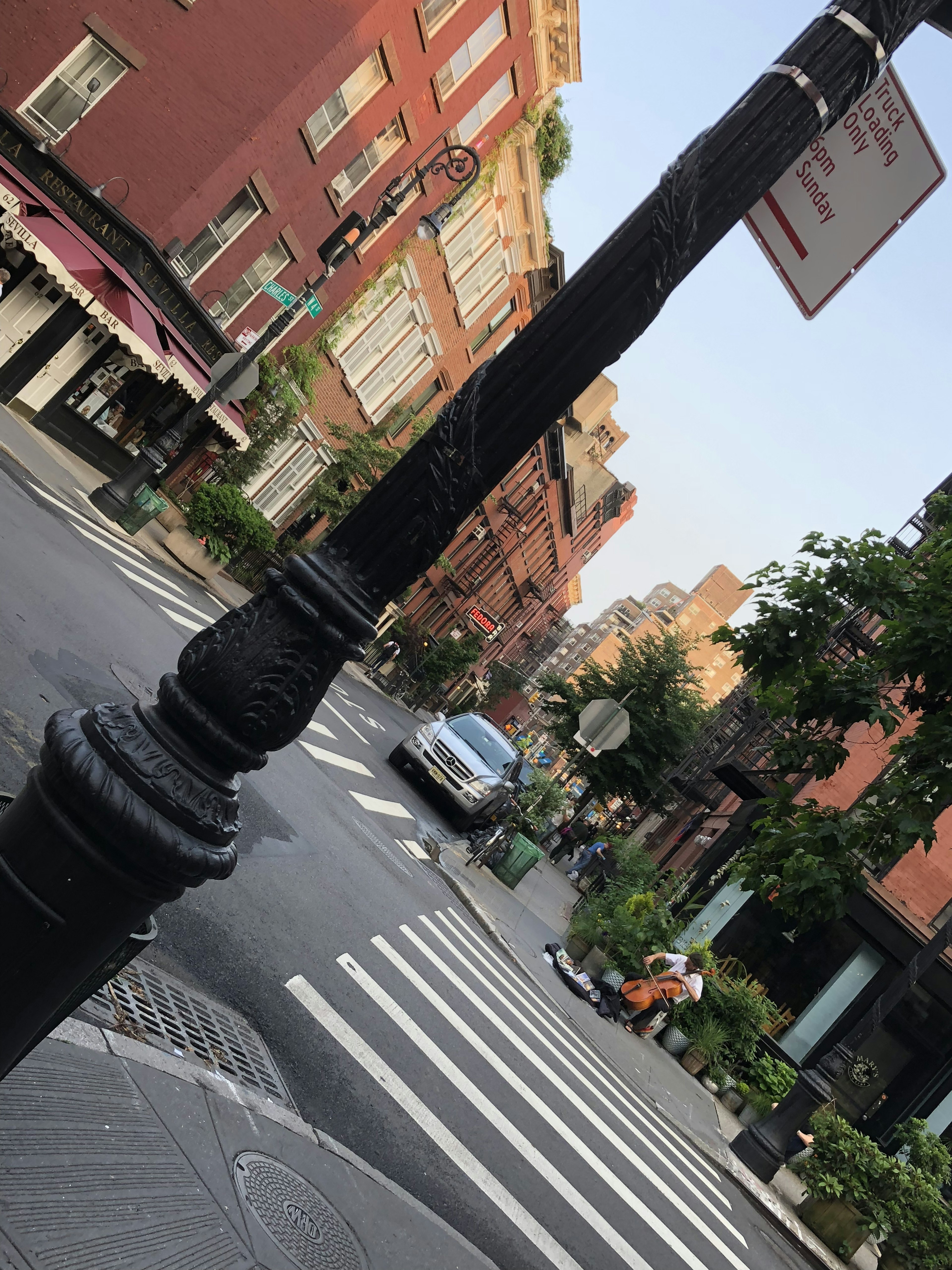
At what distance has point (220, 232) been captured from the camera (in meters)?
21.3

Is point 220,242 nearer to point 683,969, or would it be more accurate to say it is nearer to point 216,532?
point 216,532

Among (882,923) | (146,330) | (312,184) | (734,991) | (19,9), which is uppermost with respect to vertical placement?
(312,184)

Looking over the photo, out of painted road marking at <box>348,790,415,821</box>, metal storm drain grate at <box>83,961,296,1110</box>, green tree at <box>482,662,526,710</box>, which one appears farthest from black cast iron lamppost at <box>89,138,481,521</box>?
green tree at <box>482,662,526,710</box>

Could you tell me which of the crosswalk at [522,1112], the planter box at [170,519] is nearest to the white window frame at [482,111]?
the planter box at [170,519]

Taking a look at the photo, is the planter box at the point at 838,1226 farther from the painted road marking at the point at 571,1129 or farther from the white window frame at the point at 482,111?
the white window frame at the point at 482,111

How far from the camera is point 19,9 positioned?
1650 cm

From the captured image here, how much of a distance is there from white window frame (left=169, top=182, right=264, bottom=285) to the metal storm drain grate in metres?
19.2

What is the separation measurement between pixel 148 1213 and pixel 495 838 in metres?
12.7

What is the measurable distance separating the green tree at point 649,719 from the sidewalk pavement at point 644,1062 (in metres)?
17.3

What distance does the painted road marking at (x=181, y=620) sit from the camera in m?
12.3

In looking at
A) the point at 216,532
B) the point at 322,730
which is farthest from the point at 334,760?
the point at 216,532

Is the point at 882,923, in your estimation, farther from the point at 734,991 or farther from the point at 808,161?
the point at 808,161

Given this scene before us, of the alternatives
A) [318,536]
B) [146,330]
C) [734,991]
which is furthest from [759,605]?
[318,536]

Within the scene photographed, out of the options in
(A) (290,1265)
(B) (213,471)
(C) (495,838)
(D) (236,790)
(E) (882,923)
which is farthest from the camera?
(B) (213,471)
